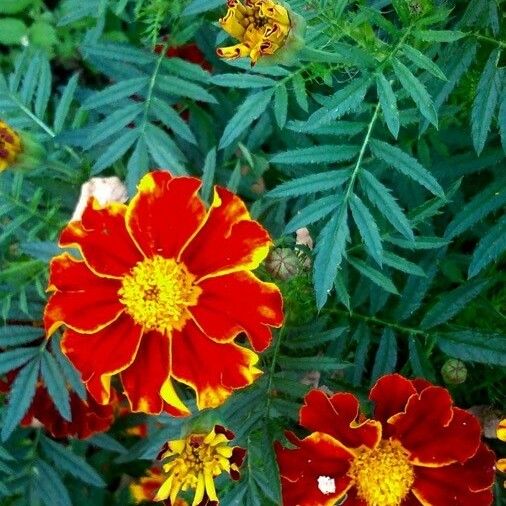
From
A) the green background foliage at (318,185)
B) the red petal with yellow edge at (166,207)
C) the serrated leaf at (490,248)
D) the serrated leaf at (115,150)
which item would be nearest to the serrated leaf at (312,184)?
the green background foliage at (318,185)

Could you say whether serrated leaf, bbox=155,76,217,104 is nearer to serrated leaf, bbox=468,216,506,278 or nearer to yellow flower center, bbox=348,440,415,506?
serrated leaf, bbox=468,216,506,278

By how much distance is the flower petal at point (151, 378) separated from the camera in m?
1.12

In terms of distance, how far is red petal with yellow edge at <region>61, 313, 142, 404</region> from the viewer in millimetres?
1130

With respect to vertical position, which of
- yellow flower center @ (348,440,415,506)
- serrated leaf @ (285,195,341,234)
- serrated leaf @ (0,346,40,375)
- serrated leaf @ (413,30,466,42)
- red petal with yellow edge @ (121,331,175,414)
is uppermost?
serrated leaf @ (413,30,466,42)

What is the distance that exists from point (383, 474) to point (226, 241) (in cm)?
38

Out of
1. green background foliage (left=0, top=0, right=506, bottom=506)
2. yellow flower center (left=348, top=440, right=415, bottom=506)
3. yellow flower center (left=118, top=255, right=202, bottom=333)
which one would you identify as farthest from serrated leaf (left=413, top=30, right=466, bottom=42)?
yellow flower center (left=348, top=440, right=415, bottom=506)

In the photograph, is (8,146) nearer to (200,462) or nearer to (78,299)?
(78,299)

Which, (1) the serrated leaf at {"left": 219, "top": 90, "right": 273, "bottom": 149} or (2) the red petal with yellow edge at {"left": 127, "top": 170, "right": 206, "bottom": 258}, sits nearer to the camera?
(2) the red petal with yellow edge at {"left": 127, "top": 170, "right": 206, "bottom": 258}

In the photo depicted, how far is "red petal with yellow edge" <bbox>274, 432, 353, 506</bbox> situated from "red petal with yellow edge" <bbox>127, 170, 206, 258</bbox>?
1.04ft

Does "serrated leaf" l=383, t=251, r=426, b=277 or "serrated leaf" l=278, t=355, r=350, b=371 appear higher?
"serrated leaf" l=383, t=251, r=426, b=277

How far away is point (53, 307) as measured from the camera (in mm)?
1146

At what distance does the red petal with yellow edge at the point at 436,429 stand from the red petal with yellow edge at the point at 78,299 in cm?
41

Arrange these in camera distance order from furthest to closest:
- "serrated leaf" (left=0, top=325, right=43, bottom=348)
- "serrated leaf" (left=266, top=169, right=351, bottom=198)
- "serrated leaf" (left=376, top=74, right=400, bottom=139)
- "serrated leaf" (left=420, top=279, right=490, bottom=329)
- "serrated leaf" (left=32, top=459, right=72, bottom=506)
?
"serrated leaf" (left=32, top=459, right=72, bottom=506), "serrated leaf" (left=0, top=325, right=43, bottom=348), "serrated leaf" (left=420, top=279, right=490, bottom=329), "serrated leaf" (left=266, top=169, right=351, bottom=198), "serrated leaf" (left=376, top=74, right=400, bottom=139)

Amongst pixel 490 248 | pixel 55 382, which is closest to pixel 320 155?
pixel 490 248
